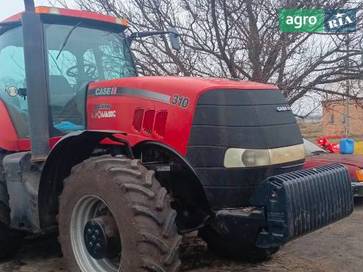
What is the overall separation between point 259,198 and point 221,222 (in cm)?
37

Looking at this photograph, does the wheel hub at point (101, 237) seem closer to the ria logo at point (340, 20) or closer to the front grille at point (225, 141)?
the front grille at point (225, 141)

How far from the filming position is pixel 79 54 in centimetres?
546

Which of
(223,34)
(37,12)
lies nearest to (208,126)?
(37,12)

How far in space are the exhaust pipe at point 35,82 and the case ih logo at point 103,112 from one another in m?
0.45

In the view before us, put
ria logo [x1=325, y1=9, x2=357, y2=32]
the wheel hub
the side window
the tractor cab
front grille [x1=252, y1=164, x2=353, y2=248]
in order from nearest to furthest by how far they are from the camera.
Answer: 1. front grille [x1=252, y1=164, x2=353, y2=248]
2. the wheel hub
3. the tractor cab
4. the side window
5. ria logo [x1=325, y1=9, x2=357, y2=32]

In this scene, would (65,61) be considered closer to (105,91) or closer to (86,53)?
Answer: (86,53)

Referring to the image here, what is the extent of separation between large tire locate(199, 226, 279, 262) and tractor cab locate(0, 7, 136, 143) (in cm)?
169

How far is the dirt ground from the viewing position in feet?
17.3

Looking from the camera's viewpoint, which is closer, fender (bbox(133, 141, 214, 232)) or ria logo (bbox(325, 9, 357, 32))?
fender (bbox(133, 141, 214, 232))

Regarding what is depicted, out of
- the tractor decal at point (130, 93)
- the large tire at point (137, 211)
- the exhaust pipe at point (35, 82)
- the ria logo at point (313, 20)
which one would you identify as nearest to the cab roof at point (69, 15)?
the exhaust pipe at point (35, 82)

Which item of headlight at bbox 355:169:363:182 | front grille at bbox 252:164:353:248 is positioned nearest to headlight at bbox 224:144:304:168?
front grille at bbox 252:164:353:248

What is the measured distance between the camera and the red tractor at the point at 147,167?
12.9ft

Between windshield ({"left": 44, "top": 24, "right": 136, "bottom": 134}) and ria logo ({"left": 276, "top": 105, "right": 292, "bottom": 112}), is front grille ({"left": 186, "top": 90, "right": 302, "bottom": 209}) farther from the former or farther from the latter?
windshield ({"left": 44, "top": 24, "right": 136, "bottom": 134})

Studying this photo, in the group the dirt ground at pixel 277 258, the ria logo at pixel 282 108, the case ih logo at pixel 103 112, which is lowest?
the dirt ground at pixel 277 258
